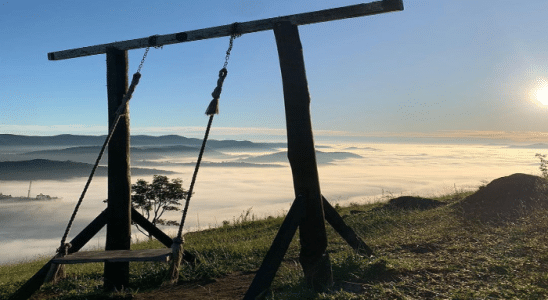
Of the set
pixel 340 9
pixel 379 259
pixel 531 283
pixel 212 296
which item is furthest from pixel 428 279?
pixel 340 9

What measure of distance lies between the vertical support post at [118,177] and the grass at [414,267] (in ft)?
1.29

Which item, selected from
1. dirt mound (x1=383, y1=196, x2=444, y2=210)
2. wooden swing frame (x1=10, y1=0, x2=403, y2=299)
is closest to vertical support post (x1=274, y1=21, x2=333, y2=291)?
wooden swing frame (x1=10, y1=0, x2=403, y2=299)

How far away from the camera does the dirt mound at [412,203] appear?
1476 centimetres

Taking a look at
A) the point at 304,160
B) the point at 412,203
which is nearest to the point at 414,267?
the point at 304,160

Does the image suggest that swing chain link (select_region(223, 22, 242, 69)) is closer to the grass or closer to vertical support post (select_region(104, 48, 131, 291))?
vertical support post (select_region(104, 48, 131, 291))

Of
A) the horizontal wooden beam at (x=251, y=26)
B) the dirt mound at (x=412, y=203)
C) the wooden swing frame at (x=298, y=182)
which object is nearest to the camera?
the wooden swing frame at (x=298, y=182)

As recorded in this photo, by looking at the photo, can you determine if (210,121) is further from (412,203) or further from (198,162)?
(412,203)

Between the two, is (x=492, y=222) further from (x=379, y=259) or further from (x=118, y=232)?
(x=118, y=232)

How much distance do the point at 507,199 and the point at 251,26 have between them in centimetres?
932

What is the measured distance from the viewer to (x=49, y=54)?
26.5 ft

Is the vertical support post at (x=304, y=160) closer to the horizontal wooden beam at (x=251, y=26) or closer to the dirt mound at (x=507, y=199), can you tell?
the horizontal wooden beam at (x=251, y=26)

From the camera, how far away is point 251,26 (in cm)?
614

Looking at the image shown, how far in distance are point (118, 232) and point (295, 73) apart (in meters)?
3.96

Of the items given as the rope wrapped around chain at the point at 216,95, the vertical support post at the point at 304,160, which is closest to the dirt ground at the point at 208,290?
the vertical support post at the point at 304,160
